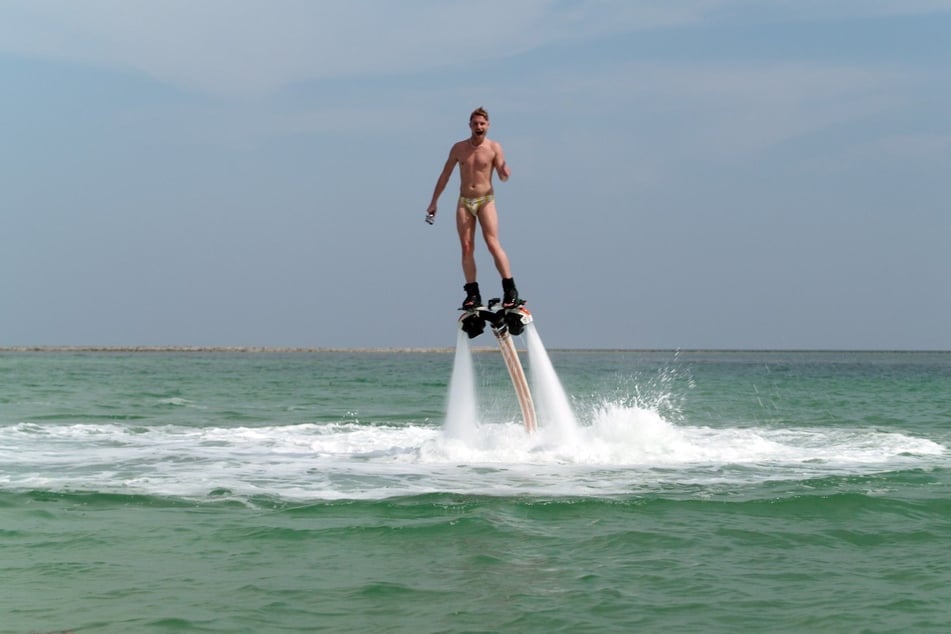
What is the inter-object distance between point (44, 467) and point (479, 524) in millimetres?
7121

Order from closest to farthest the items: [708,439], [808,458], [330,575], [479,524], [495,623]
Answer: [495,623] < [330,575] < [479,524] < [808,458] < [708,439]

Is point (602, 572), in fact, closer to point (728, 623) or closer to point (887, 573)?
point (728, 623)

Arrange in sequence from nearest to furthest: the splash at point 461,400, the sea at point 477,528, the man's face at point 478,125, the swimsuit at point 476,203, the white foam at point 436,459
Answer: the sea at point 477,528 < the white foam at point 436,459 < the man's face at point 478,125 < the swimsuit at point 476,203 < the splash at point 461,400

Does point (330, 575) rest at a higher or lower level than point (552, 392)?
lower

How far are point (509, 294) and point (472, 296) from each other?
1.77 feet

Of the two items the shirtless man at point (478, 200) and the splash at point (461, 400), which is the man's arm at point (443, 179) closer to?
the shirtless man at point (478, 200)

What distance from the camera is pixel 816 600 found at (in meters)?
7.15

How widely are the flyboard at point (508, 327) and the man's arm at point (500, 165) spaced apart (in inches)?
70.9

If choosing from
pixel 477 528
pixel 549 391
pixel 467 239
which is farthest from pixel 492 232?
pixel 477 528

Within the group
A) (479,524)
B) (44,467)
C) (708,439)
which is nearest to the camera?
(479,524)

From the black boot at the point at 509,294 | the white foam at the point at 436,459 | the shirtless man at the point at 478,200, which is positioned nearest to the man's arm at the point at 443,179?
the shirtless man at the point at 478,200

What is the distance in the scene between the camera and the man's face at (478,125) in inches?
586

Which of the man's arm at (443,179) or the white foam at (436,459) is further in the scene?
the man's arm at (443,179)

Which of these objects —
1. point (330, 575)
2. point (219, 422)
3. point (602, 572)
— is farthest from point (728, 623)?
point (219, 422)
